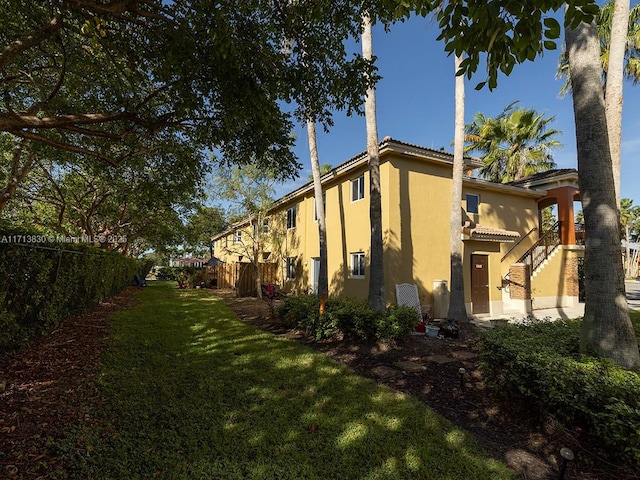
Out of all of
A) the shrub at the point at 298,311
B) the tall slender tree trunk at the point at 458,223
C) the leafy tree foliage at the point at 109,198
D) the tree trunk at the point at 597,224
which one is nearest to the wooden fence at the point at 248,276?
the leafy tree foliage at the point at 109,198

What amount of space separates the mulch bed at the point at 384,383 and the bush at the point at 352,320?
36 centimetres

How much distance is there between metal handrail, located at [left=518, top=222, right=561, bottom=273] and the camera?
1447 centimetres

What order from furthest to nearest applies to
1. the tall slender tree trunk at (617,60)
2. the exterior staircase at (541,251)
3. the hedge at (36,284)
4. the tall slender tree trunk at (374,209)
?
the exterior staircase at (541,251)
the tall slender tree trunk at (374,209)
the tall slender tree trunk at (617,60)
the hedge at (36,284)

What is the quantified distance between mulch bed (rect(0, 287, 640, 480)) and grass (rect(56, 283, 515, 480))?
261 millimetres

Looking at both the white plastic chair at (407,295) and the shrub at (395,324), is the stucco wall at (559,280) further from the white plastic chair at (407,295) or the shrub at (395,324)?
the shrub at (395,324)

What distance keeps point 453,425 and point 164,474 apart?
3.46 m

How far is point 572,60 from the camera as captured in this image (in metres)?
4.40

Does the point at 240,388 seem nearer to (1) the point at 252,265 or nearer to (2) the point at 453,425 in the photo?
(2) the point at 453,425

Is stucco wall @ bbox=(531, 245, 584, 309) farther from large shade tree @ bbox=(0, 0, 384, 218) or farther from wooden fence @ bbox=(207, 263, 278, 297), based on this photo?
wooden fence @ bbox=(207, 263, 278, 297)

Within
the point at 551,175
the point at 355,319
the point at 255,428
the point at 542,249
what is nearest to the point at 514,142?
the point at 551,175

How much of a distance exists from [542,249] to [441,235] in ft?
22.0

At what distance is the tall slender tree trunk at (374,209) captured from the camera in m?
8.84

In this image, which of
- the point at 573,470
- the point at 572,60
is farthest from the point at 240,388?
the point at 572,60

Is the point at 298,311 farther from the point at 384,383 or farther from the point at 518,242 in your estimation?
the point at 518,242
